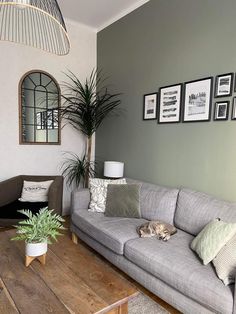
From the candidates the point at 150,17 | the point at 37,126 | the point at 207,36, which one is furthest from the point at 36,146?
the point at 207,36

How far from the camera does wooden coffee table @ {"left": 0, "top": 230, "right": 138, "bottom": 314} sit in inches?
46.4

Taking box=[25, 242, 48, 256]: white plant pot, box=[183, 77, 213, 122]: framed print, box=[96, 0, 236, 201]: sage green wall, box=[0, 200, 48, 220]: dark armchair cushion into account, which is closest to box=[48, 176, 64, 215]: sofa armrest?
box=[0, 200, 48, 220]: dark armchair cushion

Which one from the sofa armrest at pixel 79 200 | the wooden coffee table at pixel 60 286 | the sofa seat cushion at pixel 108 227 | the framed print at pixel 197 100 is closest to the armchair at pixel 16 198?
the sofa armrest at pixel 79 200

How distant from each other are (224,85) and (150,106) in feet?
3.11

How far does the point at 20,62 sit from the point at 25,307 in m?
3.10

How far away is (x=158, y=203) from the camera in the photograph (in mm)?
2426

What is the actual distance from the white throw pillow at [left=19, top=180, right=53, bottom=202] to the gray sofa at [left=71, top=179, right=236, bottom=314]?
0.56m

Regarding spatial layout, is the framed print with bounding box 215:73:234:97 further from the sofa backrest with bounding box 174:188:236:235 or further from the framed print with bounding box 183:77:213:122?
the sofa backrest with bounding box 174:188:236:235

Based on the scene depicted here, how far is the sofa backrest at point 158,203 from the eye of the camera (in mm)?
2344

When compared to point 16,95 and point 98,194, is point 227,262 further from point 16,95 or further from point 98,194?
point 16,95

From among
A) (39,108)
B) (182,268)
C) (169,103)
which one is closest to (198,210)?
(182,268)

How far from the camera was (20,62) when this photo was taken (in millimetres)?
3283

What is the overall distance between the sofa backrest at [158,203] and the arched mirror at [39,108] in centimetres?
182

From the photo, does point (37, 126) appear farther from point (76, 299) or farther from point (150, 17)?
point (76, 299)
